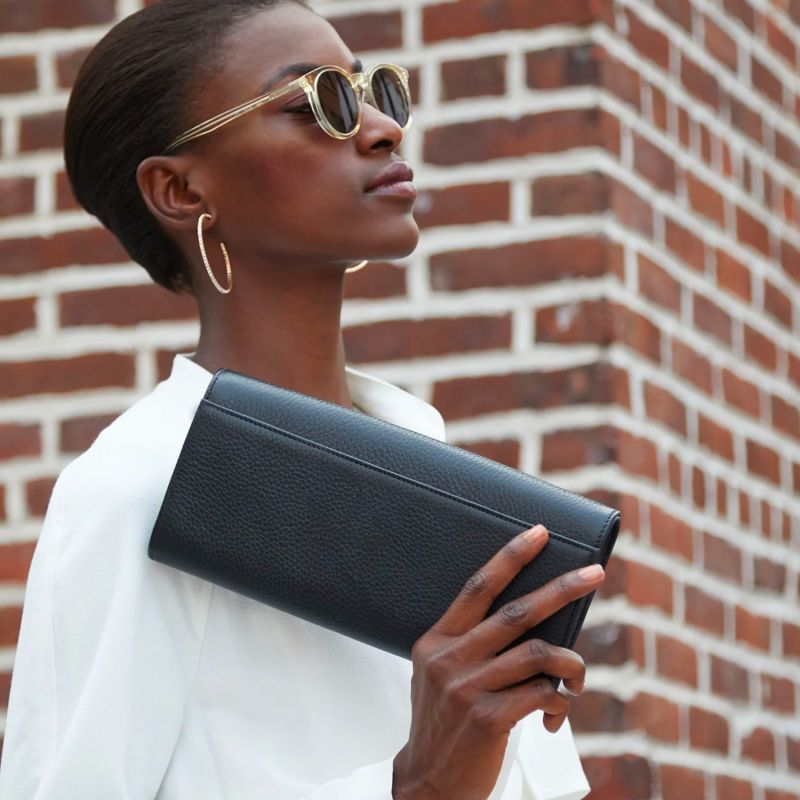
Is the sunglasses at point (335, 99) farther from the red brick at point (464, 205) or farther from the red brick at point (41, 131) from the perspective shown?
the red brick at point (41, 131)

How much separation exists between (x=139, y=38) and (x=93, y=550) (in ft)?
2.36

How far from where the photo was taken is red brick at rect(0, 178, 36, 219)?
3590mm

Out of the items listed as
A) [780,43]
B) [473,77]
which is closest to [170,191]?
[473,77]

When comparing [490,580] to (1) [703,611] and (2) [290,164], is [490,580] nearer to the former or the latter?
(2) [290,164]

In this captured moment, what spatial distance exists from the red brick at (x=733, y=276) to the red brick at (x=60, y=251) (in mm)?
1089

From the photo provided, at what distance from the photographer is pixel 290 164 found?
7.73 feet

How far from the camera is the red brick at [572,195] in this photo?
3291mm

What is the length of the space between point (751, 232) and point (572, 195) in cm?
65

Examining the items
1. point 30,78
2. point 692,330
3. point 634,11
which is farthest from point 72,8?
point 692,330

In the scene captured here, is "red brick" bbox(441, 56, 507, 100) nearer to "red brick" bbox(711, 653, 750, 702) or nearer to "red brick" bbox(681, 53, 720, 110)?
"red brick" bbox(681, 53, 720, 110)

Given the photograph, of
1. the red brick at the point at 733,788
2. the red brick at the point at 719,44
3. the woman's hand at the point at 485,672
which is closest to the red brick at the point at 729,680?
the red brick at the point at 733,788

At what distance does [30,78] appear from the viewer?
Answer: 3.64 m

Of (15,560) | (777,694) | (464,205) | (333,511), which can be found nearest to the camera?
(333,511)

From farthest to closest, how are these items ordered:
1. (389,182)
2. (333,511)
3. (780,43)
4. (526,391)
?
(780,43) → (526,391) → (389,182) → (333,511)
